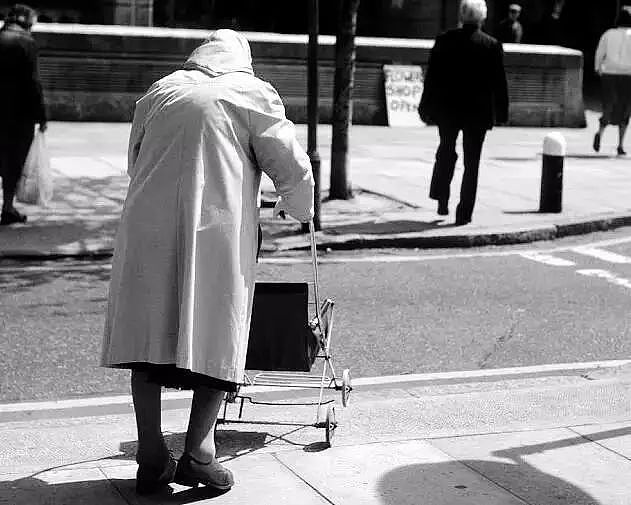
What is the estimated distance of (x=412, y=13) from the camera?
29.8m

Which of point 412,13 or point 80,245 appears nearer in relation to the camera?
point 80,245

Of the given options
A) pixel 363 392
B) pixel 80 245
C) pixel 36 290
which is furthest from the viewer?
pixel 80 245

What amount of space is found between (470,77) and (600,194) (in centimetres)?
308

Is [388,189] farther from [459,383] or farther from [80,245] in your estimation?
[459,383]

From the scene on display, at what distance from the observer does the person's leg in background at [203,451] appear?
4855mm

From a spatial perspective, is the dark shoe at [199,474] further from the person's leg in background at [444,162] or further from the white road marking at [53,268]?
the person's leg in background at [444,162]

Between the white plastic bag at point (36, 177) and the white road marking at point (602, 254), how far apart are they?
15.1ft

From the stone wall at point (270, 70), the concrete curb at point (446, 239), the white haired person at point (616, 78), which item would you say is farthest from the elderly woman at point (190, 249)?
the stone wall at point (270, 70)

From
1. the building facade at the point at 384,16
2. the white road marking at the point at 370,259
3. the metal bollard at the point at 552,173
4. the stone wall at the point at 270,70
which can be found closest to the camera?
the white road marking at the point at 370,259

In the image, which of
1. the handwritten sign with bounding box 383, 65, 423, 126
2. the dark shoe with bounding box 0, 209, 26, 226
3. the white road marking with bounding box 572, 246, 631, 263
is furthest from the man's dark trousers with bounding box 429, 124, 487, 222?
the handwritten sign with bounding box 383, 65, 423, 126

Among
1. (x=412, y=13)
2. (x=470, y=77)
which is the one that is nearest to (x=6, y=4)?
(x=412, y=13)

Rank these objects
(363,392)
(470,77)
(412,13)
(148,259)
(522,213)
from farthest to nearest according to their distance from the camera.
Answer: (412,13) < (522,213) < (470,77) < (363,392) < (148,259)

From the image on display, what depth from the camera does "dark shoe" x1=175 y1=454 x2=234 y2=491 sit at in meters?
4.85

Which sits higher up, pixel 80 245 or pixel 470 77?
pixel 470 77
